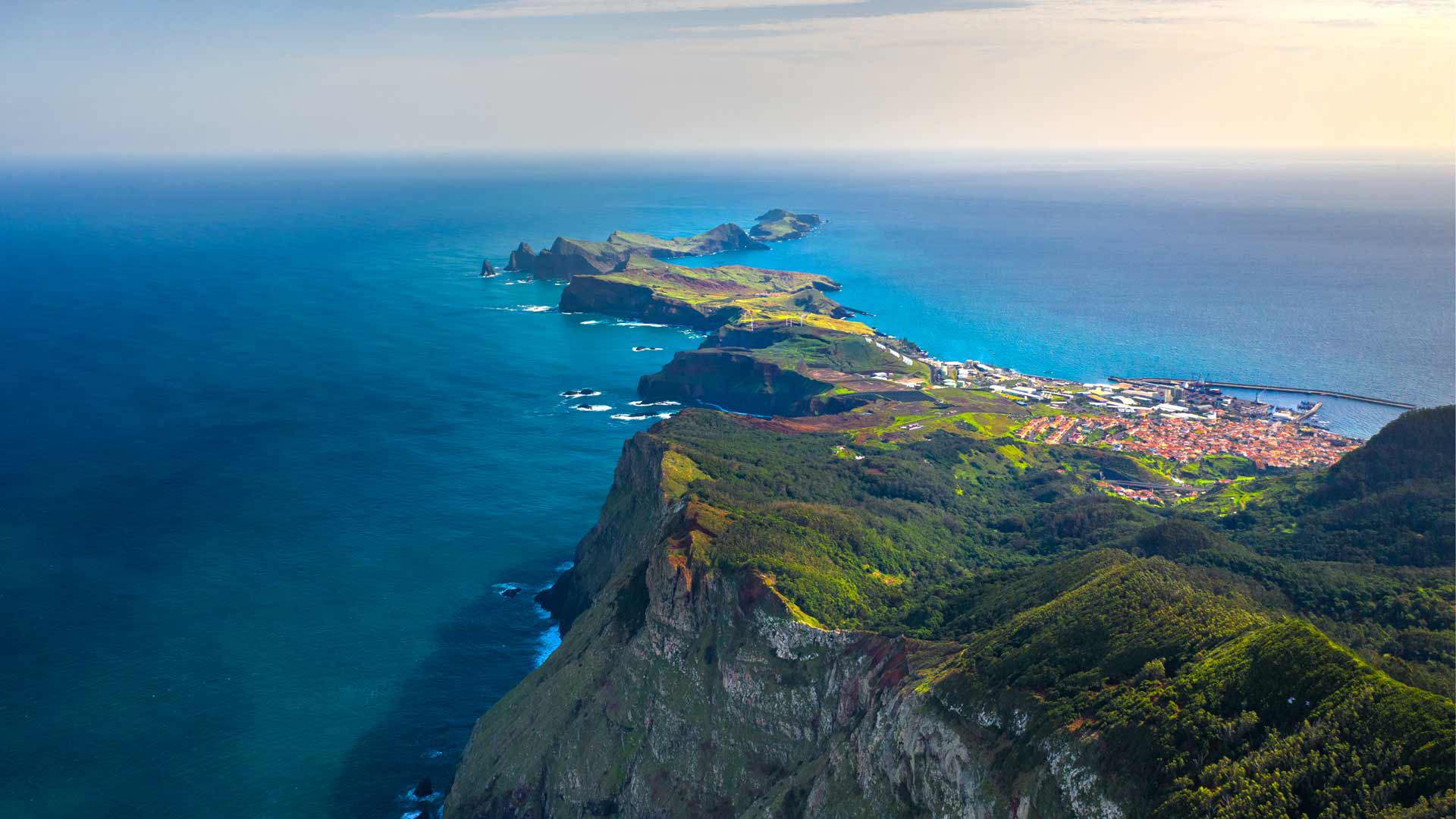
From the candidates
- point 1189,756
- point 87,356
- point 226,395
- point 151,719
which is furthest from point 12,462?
point 1189,756

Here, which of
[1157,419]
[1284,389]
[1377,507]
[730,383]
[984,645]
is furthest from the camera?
[730,383]

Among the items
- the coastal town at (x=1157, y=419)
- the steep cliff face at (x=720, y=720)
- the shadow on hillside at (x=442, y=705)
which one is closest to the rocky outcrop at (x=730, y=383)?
the coastal town at (x=1157, y=419)

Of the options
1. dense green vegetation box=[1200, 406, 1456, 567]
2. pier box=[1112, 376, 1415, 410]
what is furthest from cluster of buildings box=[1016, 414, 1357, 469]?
dense green vegetation box=[1200, 406, 1456, 567]

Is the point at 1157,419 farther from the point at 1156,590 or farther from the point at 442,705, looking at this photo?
the point at 442,705

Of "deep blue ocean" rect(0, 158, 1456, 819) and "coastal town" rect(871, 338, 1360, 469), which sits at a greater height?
"coastal town" rect(871, 338, 1360, 469)

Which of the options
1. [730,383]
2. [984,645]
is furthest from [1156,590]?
[730,383]

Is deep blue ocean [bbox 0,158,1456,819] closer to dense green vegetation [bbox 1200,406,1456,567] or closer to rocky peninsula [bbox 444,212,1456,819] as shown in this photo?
rocky peninsula [bbox 444,212,1456,819]
